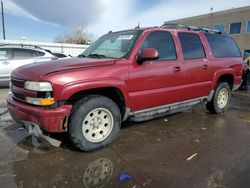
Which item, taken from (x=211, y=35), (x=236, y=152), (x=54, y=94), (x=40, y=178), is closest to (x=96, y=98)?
(x=54, y=94)

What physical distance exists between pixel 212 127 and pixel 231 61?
6.26 feet

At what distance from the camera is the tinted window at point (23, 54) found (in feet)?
33.6

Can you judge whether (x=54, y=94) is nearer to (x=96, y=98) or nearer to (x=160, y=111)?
(x=96, y=98)

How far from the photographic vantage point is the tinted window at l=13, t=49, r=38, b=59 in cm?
1025

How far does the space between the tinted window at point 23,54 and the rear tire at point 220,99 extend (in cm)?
724

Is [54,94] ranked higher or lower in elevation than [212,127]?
higher

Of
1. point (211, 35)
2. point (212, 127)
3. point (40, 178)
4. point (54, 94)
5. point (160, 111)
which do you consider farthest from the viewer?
point (211, 35)

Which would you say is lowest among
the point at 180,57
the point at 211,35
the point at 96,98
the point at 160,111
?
the point at 160,111

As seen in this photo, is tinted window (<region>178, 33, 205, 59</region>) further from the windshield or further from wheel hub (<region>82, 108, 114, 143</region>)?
wheel hub (<region>82, 108, 114, 143</region>)

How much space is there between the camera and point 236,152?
418cm

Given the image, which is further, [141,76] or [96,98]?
[141,76]

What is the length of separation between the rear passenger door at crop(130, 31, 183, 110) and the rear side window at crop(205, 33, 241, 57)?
1.49 meters

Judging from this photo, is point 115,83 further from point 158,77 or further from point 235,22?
point 235,22

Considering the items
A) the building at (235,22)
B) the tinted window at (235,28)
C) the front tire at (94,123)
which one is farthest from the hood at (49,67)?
the tinted window at (235,28)
